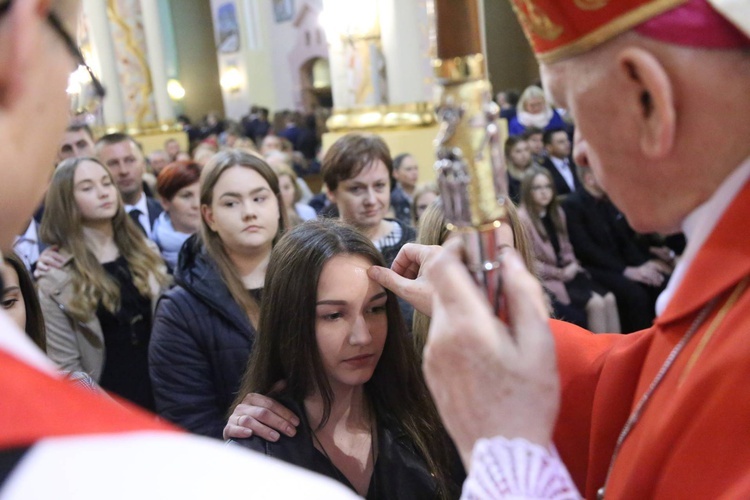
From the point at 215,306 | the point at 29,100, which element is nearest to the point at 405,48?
the point at 215,306

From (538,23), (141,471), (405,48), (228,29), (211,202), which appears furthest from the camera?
(228,29)

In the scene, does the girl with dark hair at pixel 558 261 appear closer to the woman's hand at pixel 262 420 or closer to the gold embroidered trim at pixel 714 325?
the woman's hand at pixel 262 420

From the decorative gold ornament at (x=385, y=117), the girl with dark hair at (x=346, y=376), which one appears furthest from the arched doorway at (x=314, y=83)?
the girl with dark hair at (x=346, y=376)

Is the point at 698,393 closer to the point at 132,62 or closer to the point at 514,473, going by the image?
the point at 514,473

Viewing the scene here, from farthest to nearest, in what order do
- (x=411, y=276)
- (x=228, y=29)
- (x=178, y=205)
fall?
(x=228, y=29)
(x=178, y=205)
(x=411, y=276)

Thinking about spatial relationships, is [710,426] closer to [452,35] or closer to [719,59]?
[719,59]

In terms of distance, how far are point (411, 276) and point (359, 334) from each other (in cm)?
21

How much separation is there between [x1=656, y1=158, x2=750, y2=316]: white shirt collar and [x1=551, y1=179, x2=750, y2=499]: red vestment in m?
0.01

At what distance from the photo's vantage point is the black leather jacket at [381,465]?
1.87 m

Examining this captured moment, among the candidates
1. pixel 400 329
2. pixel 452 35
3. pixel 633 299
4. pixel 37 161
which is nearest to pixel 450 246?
pixel 452 35

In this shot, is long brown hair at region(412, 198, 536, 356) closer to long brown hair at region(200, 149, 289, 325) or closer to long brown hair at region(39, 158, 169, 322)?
long brown hair at region(200, 149, 289, 325)

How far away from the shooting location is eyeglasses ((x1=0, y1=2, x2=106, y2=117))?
0.71m

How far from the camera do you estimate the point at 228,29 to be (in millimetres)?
18609

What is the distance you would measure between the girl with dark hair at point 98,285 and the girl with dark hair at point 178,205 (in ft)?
2.21
